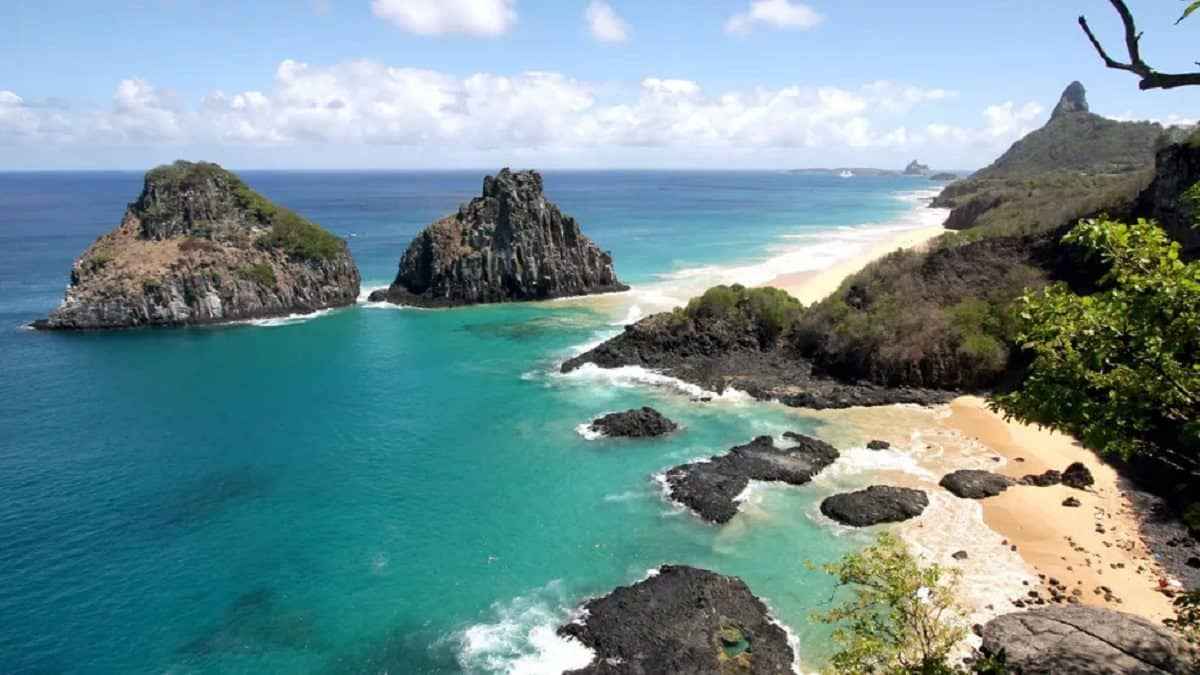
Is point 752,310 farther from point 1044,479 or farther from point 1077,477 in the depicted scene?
point 1077,477

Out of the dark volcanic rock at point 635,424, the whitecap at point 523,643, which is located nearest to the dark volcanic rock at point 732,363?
the dark volcanic rock at point 635,424

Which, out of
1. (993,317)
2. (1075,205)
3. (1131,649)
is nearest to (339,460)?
(1131,649)

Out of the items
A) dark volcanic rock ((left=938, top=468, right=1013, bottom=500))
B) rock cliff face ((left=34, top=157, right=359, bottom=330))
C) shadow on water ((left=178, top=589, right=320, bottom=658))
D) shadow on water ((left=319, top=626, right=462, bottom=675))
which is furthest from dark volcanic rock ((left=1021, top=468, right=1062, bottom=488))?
rock cliff face ((left=34, top=157, right=359, bottom=330))

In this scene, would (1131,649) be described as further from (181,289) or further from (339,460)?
(181,289)

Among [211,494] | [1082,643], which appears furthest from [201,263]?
[1082,643]

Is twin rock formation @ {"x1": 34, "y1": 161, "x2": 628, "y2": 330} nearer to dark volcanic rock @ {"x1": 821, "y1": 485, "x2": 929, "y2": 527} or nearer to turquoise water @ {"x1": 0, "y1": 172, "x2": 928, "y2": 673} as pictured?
turquoise water @ {"x1": 0, "y1": 172, "x2": 928, "y2": 673}
